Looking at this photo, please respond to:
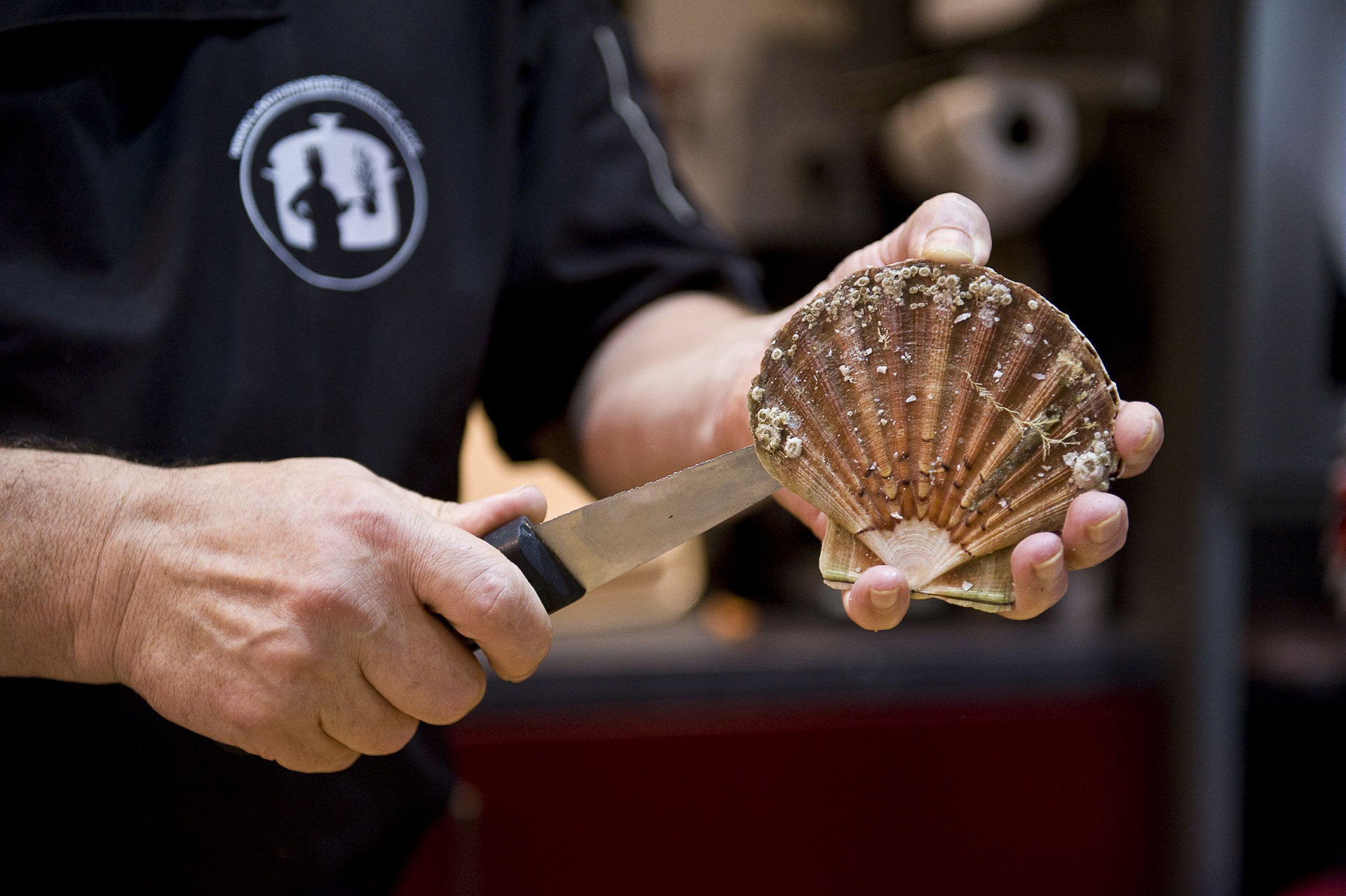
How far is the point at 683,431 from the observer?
2.08 feet

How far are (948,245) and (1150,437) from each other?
0.38ft

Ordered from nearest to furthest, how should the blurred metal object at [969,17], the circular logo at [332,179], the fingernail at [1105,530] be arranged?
1. the fingernail at [1105,530]
2. the circular logo at [332,179]
3. the blurred metal object at [969,17]

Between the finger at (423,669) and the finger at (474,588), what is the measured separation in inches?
0.4

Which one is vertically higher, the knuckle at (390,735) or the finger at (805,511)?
the finger at (805,511)

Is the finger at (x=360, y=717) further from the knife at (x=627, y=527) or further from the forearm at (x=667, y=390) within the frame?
the forearm at (x=667, y=390)

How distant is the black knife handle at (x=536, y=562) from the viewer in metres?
0.47

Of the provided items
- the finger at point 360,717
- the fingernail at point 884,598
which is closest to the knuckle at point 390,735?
the finger at point 360,717

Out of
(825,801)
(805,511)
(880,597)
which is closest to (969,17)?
(825,801)

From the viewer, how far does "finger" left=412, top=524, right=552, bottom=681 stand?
0.45m

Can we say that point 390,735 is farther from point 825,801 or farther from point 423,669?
point 825,801

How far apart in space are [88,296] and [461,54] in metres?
0.31

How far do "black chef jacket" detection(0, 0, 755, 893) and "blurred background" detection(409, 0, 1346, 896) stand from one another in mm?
441

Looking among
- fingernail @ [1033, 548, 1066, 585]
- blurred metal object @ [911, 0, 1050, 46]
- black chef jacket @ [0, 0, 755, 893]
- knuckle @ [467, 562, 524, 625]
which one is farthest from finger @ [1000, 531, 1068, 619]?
blurred metal object @ [911, 0, 1050, 46]

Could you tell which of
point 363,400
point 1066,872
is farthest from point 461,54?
point 1066,872
